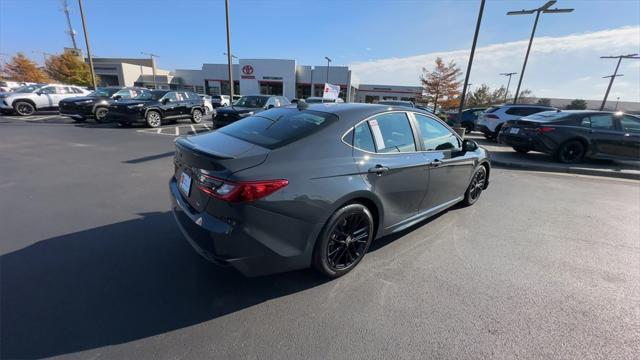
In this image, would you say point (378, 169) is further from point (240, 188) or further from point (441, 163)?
point (240, 188)

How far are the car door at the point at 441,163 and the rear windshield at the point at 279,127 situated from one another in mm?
1387

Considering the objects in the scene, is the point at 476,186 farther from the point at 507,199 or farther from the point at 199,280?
the point at 199,280

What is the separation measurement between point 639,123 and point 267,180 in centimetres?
Result: 1167

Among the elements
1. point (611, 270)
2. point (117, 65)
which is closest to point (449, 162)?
point (611, 270)

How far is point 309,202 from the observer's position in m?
2.30

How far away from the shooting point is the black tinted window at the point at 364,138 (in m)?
2.76

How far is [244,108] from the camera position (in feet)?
39.1

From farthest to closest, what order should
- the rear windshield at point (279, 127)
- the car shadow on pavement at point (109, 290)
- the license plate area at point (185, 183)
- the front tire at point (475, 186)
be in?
the front tire at point (475, 186), the rear windshield at point (279, 127), the license plate area at point (185, 183), the car shadow on pavement at point (109, 290)

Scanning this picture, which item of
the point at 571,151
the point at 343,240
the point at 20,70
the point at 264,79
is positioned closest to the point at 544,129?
the point at 571,151

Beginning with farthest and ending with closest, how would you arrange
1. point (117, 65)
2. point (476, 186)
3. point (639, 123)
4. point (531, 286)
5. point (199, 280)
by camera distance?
point (117, 65), point (639, 123), point (476, 186), point (531, 286), point (199, 280)

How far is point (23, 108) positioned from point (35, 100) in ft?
2.15

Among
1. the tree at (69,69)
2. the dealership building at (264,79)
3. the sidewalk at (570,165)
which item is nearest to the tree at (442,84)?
the dealership building at (264,79)

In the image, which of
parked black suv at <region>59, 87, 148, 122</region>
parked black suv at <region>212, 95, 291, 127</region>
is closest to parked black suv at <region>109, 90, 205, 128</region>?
parked black suv at <region>59, 87, 148, 122</region>

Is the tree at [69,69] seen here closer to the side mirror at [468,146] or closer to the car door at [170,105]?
the car door at [170,105]
